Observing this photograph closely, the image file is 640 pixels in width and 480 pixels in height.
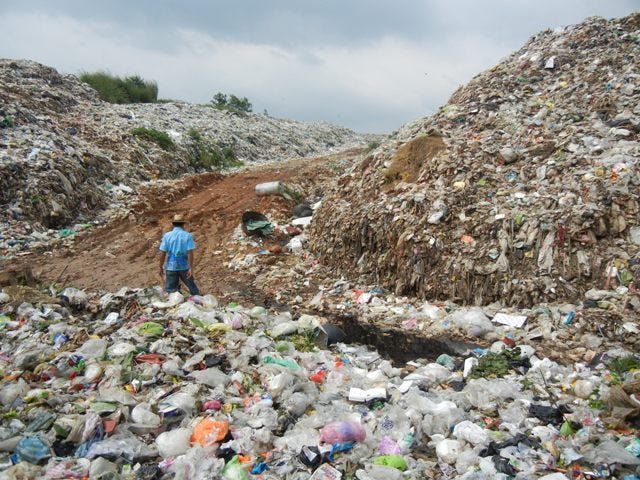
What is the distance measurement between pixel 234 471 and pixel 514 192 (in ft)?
15.6

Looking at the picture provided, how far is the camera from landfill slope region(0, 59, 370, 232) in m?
8.31

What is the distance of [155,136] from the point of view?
13.0 metres

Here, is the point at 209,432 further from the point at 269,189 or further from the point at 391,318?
the point at 269,189

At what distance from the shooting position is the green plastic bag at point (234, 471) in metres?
2.46

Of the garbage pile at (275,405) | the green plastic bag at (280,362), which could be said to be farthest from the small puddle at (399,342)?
the green plastic bag at (280,362)

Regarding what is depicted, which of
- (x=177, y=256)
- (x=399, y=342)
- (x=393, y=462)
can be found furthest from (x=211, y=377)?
(x=399, y=342)

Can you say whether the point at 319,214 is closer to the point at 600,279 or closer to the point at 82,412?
the point at 600,279

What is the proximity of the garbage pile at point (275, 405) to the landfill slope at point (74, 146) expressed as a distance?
14.7 feet

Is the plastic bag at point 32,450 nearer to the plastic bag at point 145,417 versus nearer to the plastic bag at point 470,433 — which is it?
the plastic bag at point 145,417

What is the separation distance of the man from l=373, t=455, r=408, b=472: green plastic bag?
318 cm

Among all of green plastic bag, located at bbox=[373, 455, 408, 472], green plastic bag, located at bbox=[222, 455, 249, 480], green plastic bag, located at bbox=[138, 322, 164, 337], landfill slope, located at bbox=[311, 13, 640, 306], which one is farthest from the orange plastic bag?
landfill slope, located at bbox=[311, 13, 640, 306]

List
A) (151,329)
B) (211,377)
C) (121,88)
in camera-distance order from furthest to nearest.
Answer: (121,88), (151,329), (211,377)

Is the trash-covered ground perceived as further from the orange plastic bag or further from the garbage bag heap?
the garbage bag heap

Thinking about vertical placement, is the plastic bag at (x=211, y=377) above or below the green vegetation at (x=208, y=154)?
below
